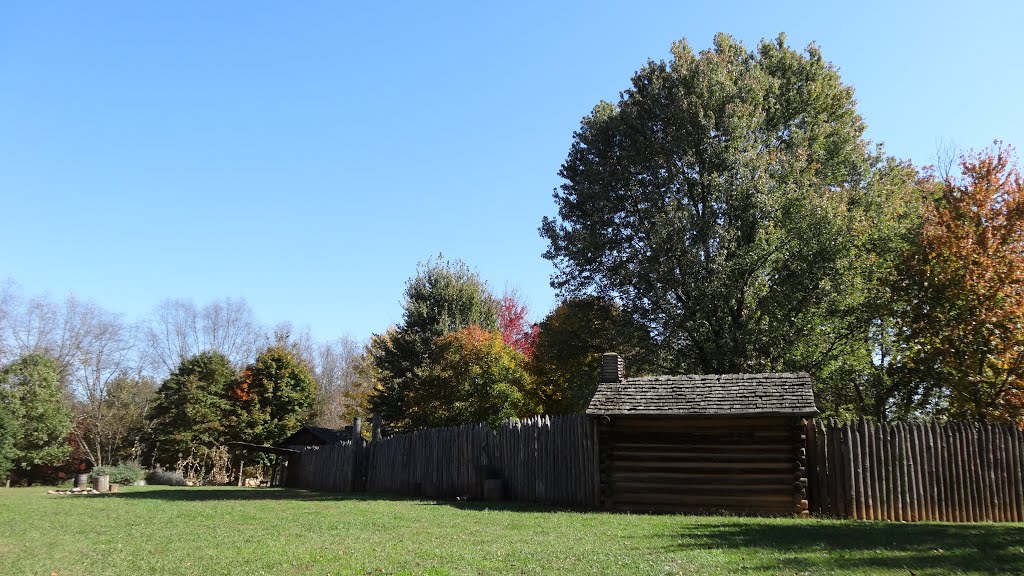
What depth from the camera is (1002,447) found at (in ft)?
44.7

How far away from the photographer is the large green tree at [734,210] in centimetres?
2269

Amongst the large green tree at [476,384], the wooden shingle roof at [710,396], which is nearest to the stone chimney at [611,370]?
the wooden shingle roof at [710,396]

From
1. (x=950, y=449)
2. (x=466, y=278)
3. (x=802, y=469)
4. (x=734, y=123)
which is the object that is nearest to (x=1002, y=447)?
(x=950, y=449)

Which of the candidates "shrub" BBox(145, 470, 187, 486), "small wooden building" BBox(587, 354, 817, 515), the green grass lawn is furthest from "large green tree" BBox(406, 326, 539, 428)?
the green grass lawn

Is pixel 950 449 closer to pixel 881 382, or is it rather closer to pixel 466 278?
pixel 881 382

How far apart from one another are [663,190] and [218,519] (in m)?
18.7

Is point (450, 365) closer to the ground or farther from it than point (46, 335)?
closer to the ground

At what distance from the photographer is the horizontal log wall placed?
14869 millimetres

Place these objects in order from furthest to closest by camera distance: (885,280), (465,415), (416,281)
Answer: (416,281), (465,415), (885,280)

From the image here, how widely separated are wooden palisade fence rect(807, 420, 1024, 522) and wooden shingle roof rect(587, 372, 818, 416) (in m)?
1.29

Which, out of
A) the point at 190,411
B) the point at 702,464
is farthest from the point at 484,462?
the point at 190,411

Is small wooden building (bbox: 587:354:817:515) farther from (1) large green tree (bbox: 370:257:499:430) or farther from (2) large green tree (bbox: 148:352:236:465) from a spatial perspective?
(2) large green tree (bbox: 148:352:236:465)

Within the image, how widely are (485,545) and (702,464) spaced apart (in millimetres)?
7873

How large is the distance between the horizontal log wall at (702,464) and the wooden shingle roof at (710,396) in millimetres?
339
